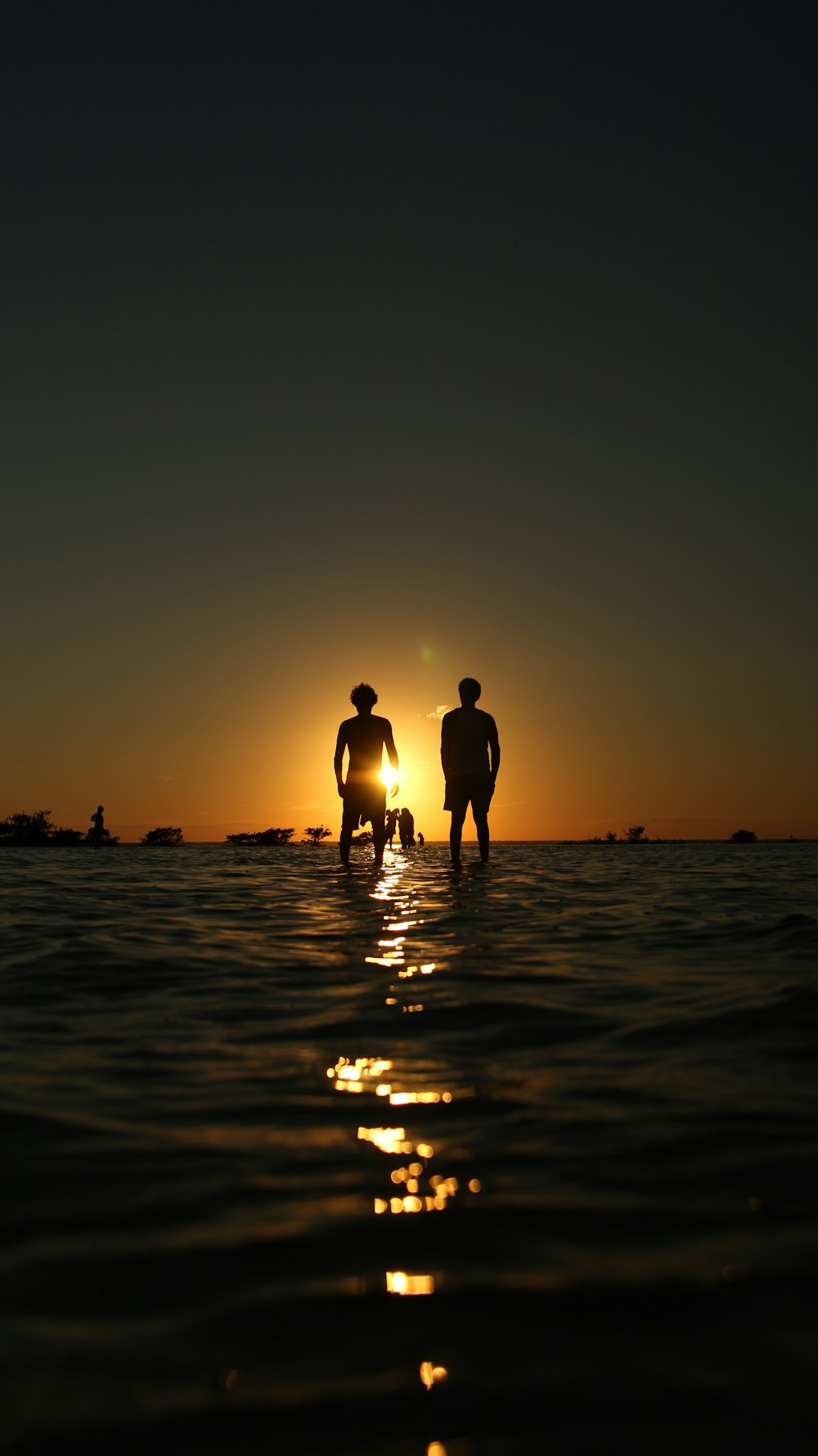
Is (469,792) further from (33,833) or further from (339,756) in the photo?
(33,833)

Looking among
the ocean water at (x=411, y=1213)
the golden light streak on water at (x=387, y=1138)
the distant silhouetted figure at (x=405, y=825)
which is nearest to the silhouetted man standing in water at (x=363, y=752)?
the ocean water at (x=411, y=1213)

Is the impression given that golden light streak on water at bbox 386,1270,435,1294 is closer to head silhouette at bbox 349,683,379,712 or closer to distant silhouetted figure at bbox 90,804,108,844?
head silhouette at bbox 349,683,379,712

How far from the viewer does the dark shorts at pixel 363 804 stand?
42.4 ft

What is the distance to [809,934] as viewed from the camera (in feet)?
20.2

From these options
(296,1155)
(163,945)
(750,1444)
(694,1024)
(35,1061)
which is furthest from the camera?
(163,945)

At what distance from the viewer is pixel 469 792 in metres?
12.9

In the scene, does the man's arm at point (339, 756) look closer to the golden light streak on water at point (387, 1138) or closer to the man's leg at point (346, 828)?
the man's leg at point (346, 828)

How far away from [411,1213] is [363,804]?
1101 centimetres

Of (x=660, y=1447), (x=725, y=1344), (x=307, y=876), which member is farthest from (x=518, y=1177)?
(x=307, y=876)

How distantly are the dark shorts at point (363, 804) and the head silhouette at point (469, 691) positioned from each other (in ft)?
5.35

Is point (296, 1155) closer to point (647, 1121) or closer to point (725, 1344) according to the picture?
point (647, 1121)

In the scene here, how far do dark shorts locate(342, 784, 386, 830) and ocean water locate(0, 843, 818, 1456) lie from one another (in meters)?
8.06

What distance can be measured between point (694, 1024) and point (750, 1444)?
2.50m

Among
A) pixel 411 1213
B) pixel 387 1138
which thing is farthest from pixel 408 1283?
pixel 387 1138
